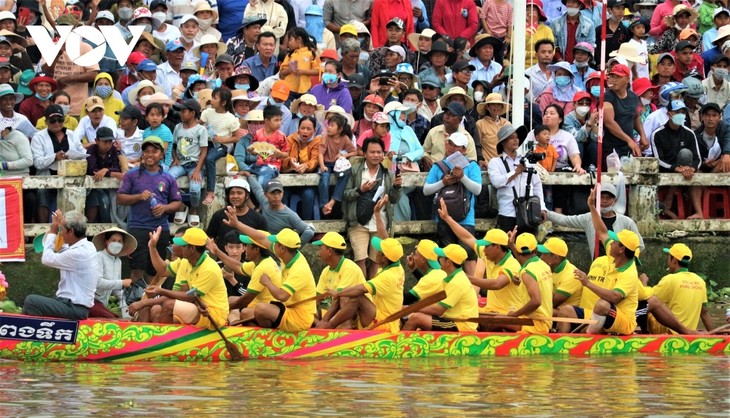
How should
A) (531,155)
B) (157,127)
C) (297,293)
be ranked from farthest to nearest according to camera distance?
1. (531,155)
2. (157,127)
3. (297,293)

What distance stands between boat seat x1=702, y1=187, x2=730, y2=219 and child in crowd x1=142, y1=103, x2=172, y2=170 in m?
7.00

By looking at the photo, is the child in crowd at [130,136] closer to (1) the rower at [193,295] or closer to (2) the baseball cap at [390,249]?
(1) the rower at [193,295]

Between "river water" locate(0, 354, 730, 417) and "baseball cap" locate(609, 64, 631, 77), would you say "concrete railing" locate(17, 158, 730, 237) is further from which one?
"river water" locate(0, 354, 730, 417)

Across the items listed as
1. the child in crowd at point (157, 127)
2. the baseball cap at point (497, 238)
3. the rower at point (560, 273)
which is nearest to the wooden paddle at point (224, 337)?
the child in crowd at point (157, 127)

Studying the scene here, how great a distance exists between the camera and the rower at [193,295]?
690 inches

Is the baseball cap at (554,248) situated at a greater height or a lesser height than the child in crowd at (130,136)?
lesser

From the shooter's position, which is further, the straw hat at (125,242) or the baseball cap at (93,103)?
the baseball cap at (93,103)

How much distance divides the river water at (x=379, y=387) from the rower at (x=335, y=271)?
1.09 meters

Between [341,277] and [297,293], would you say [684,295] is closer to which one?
[341,277]

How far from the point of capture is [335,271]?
1839 centimetres

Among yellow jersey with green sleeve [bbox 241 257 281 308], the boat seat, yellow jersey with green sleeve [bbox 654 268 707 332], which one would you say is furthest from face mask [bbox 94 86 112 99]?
the boat seat

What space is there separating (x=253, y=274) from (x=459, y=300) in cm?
220

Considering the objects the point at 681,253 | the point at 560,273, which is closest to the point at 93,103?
the point at 560,273

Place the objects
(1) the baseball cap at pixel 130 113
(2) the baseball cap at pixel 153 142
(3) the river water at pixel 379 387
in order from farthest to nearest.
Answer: (1) the baseball cap at pixel 130 113
(2) the baseball cap at pixel 153 142
(3) the river water at pixel 379 387
